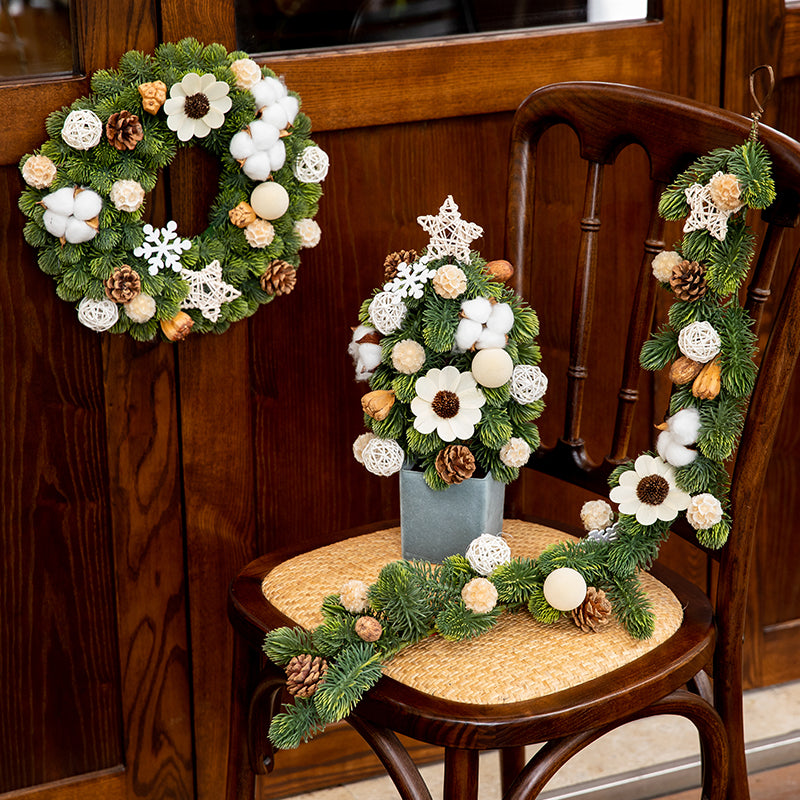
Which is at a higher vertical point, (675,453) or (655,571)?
(675,453)

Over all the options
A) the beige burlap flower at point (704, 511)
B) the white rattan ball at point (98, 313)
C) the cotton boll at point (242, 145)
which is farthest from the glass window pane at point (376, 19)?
the beige burlap flower at point (704, 511)

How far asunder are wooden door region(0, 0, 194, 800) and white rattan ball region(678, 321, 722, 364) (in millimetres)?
630

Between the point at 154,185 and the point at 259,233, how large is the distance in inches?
5.1

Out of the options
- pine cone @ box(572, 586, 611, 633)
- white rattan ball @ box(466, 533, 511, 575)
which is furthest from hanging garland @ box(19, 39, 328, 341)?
pine cone @ box(572, 586, 611, 633)

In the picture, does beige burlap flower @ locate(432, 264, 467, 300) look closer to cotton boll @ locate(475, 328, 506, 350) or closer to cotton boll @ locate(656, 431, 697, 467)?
cotton boll @ locate(475, 328, 506, 350)

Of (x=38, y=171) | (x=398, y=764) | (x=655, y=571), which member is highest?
(x=38, y=171)

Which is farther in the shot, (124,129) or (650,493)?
(124,129)

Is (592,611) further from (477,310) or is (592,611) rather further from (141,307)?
(141,307)

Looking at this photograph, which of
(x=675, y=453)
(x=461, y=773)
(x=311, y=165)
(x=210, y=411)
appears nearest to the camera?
(x=461, y=773)

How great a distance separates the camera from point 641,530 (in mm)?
1100

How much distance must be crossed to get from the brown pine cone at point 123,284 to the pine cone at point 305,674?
47cm

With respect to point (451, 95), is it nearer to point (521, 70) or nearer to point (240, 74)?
point (521, 70)

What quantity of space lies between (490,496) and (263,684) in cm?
30

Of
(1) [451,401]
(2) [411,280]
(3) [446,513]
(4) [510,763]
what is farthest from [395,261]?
(4) [510,763]
